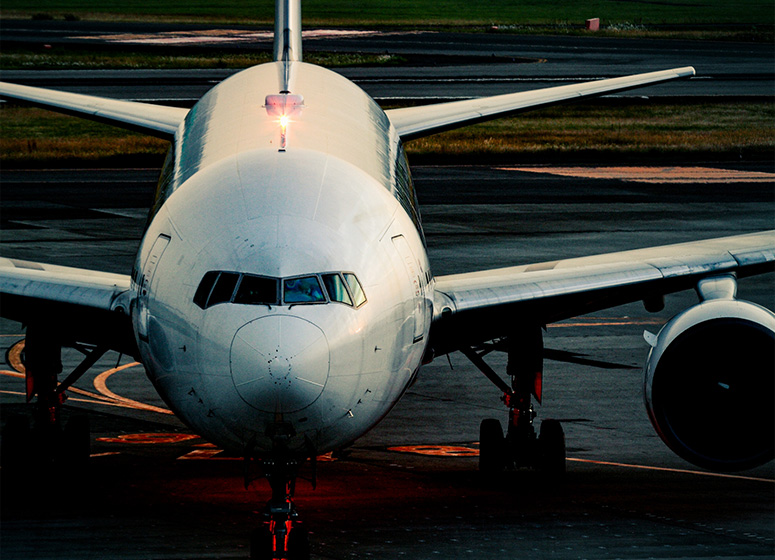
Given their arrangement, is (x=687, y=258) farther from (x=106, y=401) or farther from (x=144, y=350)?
(x=106, y=401)

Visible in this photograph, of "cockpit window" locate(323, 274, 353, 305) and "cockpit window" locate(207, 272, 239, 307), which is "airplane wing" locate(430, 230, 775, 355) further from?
"cockpit window" locate(207, 272, 239, 307)

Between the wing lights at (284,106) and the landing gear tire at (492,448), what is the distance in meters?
4.95

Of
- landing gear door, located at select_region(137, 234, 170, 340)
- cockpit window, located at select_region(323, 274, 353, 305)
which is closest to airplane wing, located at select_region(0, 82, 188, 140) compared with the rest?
landing gear door, located at select_region(137, 234, 170, 340)

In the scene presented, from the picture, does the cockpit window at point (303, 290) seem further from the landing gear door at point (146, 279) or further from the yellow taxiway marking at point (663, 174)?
the yellow taxiway marking at point (663, 174)

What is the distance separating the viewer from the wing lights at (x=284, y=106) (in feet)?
56.7

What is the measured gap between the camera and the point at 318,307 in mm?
11547

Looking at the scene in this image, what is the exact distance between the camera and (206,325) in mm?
11594

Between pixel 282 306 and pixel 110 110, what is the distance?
41.8 feet

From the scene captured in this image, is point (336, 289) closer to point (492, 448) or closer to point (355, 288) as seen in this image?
point (355, 288)

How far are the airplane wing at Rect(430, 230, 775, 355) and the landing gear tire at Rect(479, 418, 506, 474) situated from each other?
58.7 inches

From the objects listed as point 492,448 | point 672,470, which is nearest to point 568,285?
point 492,448

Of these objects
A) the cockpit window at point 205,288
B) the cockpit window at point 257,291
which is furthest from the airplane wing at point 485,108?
the cockpit window at point 257,291

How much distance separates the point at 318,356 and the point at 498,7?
171m

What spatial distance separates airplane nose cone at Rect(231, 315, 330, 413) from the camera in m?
11.0
